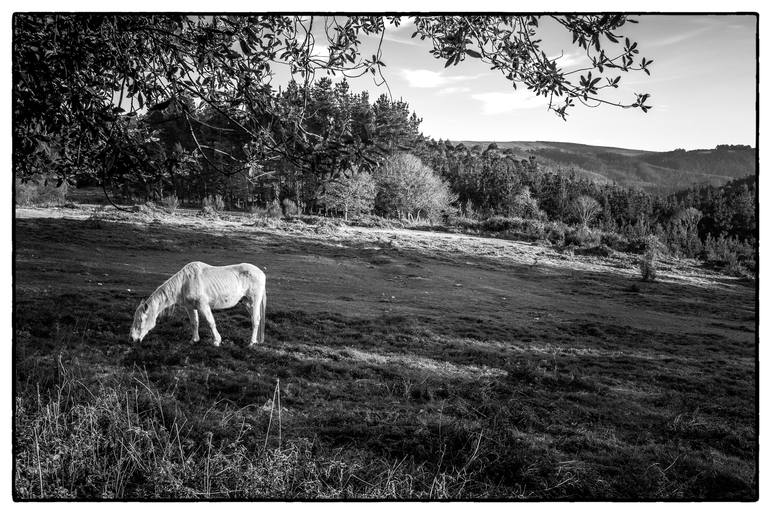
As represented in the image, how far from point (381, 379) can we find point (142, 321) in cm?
368

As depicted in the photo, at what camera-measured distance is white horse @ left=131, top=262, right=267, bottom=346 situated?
241 inches

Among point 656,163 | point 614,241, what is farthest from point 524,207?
point 656,163

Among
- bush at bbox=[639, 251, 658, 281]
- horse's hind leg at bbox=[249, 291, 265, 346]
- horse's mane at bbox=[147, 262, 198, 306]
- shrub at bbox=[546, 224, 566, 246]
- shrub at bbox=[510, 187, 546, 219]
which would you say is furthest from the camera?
shrub at bbox=[510, 187, 546, 219]

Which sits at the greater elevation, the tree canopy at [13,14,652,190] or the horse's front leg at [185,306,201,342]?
the tree canopy at [13,14,652,190]

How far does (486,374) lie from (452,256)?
579 centimetres

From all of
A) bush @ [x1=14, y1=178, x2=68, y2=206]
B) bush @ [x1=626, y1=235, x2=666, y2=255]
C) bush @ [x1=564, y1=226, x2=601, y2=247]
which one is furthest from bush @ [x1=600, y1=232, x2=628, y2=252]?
bush @ [x1=14, y1=178, x2=68, y2=206]

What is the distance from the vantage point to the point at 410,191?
8469 mm

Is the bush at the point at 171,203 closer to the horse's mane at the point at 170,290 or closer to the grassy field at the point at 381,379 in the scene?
the grassy field at the point at 381,379

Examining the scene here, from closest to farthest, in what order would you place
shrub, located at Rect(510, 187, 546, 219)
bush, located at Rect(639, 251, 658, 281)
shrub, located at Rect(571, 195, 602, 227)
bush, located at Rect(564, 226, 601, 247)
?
bush, located at Rect(639, 251, 658, 281)
bush, located at Rect(564, 226, 601, 247)
shrub, located at Rect(571, 195, 602, 227)
shrub, located at Rect(510, 187, 546, 219)

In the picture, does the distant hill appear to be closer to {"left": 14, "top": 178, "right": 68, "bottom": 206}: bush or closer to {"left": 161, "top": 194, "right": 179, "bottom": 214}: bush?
{"left": 161, "top": 194, "right": 179, "bottom": 214}: bush

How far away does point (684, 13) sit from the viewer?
11.3 feet

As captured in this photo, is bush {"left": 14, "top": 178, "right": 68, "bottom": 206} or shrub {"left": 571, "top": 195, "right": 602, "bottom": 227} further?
shrub {"left": 571, "top": 195, "right": 602, "bottom": 227}

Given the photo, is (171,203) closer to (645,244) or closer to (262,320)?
(262,320)

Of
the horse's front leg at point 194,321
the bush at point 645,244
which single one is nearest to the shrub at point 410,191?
the horse's front leg at point 194,321
